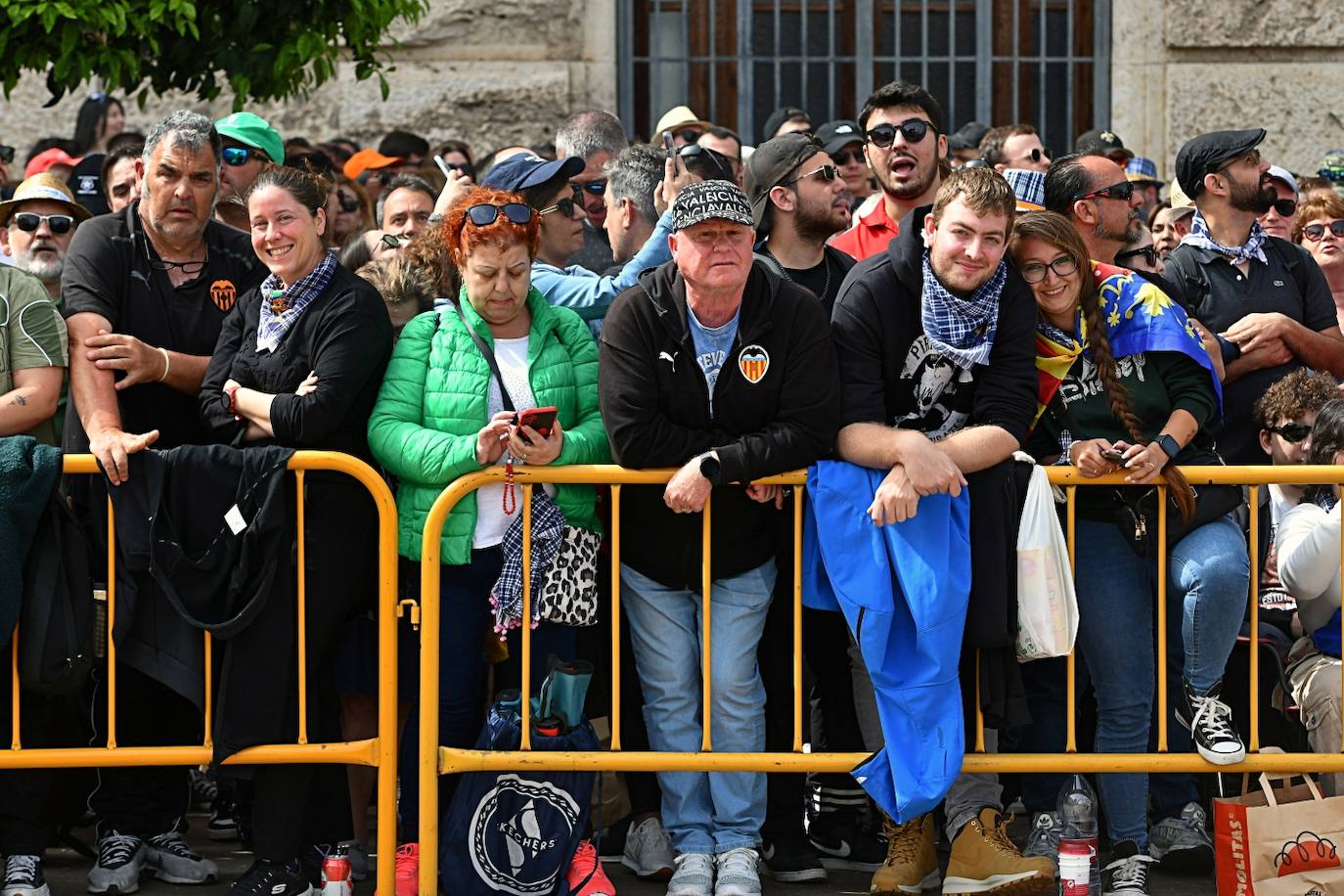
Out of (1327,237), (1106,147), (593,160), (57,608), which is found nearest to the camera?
(57,608)

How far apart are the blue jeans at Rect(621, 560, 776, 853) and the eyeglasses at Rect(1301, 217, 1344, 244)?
10.5 feet

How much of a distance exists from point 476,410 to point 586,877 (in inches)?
56.1

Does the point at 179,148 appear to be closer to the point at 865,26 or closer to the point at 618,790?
the point at 618,790

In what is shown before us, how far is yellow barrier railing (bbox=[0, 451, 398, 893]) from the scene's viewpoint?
5.54 metres

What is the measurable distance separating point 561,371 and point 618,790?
4.82 feet

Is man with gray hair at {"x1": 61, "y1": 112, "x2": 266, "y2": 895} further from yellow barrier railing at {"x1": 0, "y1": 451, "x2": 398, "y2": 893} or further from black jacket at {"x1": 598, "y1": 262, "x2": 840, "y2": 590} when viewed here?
black jacket at {"x1": 598, "y1": 262, "x2": 840, "y2": 590}

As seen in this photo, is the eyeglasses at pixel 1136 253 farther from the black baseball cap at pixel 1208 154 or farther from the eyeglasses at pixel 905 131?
the eyeglasses at pixel 905 131

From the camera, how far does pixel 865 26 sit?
11641 millimetres

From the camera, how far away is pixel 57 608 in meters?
5.50

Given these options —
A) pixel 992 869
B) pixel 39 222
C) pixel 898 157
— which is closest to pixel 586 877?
pixel 992 869

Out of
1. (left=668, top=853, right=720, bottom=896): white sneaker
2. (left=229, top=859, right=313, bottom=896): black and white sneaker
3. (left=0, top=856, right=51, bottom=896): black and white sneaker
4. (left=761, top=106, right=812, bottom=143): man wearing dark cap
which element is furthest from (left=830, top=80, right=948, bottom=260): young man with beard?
(left=0, top=856, right=51, bottom=896): black and white sneaker

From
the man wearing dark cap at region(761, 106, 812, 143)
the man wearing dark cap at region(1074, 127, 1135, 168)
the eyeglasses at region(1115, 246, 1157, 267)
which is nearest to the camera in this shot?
the eyeglasses at region(1115, 246, 1157, 267)

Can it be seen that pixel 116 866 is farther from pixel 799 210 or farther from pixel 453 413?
pixel 799 210

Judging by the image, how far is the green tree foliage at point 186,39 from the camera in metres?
8.10
